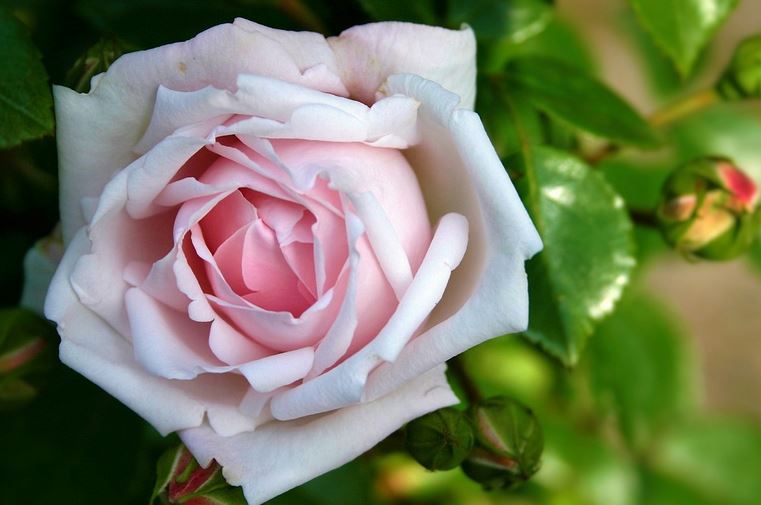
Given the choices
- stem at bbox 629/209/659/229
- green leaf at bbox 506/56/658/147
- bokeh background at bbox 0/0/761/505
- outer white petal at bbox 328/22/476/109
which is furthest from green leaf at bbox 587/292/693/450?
outer white petal at bbox 328/22/476/109

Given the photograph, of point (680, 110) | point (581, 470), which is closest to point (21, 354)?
point (680, 110)

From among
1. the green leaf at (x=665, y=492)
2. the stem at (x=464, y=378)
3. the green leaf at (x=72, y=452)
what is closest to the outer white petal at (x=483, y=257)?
the stem at (x=464, y=378)

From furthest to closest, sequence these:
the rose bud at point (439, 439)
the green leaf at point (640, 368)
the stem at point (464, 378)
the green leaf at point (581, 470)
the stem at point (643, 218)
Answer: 1. the green leaf at point (581, 470)
2. the green leaf at point (640, 368)
3. the stem at point (643, 218)
4. the stem at point (464, 378)
5. the rose bud at point (439, 439)

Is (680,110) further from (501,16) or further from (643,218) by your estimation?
(501,16)

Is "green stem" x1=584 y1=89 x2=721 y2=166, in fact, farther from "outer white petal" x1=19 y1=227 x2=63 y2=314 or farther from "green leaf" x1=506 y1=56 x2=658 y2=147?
"outer white petal" x1=19 y1=227 x2=63 y2=314

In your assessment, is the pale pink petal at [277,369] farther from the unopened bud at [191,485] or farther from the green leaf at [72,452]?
the green leaf at [72,452]

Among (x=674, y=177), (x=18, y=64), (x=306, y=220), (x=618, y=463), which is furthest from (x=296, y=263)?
(x=618, y=463)
